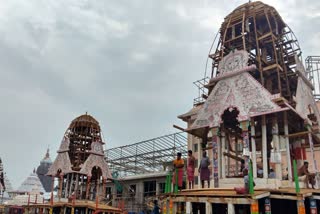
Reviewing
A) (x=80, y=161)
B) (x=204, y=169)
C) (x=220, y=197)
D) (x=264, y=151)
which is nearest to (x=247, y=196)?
(x=220, y=197)

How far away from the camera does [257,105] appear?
1392cm

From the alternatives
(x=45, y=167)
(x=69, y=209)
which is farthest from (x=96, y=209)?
(x=45, y=167)

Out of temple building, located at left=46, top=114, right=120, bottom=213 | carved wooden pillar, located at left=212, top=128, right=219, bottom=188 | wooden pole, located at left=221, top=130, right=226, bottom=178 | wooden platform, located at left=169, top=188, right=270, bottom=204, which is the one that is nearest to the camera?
wooden platform, located at left=169, top=188, right=270, bottom=204

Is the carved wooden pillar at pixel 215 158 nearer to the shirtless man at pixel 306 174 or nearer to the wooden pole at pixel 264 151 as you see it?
the wooden pole at pixel 264 151

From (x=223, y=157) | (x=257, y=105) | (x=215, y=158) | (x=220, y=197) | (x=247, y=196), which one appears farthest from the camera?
(x=223, y=157)

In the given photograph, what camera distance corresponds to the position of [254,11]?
17078 millimetres

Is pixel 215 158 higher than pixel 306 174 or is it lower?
higher

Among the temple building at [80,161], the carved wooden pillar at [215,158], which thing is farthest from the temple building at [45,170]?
the carved wooden pillar at [215,158]

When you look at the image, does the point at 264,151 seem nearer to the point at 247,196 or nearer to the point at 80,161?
the point at 247,196

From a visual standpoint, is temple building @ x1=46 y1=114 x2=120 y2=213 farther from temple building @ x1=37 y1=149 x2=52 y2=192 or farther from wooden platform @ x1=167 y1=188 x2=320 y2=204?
temple building @ x1=37 y1=149 x2=52 y2=192

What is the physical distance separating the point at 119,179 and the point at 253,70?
1096 inches

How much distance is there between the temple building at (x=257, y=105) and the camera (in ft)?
45.2

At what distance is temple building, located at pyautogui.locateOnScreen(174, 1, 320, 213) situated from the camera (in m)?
13.8

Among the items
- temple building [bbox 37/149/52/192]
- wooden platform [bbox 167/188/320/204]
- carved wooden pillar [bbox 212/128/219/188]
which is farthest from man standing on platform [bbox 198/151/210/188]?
temple building [bbox 37/149/52/192]
